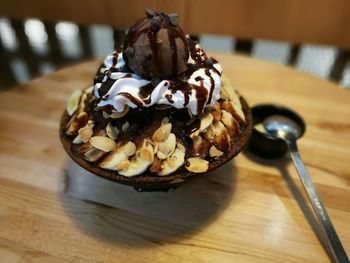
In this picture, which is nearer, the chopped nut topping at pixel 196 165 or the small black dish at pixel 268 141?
the chopped nut topping at pixel 196 165

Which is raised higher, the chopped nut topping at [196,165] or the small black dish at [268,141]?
the chopped nut topping at [196,165]

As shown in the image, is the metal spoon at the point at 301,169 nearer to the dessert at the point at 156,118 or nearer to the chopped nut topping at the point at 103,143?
the dessert at the point at 156,118

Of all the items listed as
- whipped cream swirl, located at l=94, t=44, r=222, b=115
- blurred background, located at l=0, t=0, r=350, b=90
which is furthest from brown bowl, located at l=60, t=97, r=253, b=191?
blurred background, located at l=0, t=0, r=350, b=90

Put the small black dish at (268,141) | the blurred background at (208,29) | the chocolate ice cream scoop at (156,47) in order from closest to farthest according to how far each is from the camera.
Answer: the chocolate ice cream scoop at (156,47) → the small black dish at (268,141) → the blurred background at (208,29)

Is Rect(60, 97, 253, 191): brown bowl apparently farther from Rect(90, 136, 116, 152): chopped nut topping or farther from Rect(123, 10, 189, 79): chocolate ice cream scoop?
Rect(123, 10, 189, 79): chocolate ice cream scoop

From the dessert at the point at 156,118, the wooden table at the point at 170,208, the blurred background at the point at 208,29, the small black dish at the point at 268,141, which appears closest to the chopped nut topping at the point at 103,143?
the dessert at the point at 156,118

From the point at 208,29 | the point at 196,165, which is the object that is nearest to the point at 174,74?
the point at 196,165

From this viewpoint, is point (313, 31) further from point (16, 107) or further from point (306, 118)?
point (16, 107)

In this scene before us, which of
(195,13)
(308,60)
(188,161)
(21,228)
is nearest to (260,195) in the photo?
(188,161)
